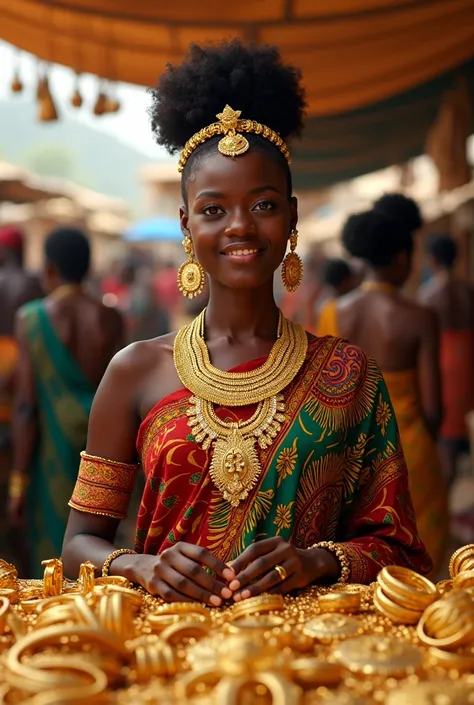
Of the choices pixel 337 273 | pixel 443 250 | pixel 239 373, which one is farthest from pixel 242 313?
pixel 443 250

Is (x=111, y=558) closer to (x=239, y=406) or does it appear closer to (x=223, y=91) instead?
(x=239, y=406)

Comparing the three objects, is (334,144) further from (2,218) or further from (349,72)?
(2,218)

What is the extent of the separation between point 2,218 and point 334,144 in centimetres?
1050

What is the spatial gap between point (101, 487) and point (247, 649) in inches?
35.7

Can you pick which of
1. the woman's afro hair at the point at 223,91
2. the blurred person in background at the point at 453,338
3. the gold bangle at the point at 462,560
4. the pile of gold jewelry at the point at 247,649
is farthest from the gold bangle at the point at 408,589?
the blurred person in background at the point at 453,338

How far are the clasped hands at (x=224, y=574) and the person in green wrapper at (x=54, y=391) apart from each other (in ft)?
9.94

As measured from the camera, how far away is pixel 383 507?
197cm

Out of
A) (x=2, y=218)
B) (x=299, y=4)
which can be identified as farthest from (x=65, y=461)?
(x=2, y=218)

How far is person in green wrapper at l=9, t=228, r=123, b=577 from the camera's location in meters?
4.65

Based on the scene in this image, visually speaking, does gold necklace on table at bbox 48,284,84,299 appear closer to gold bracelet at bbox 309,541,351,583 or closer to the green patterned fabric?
the green patterned fabric

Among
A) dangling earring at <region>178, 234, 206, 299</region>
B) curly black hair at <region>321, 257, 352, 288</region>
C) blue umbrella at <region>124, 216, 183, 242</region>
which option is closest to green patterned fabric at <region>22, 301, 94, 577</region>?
dangling earring at <region>178, 234, 206, 299</region>

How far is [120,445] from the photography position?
2.06 m

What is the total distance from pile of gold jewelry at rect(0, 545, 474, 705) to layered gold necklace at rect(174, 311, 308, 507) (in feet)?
1.22

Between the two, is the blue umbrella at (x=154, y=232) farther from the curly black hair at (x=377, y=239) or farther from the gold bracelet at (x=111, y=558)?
the gold bracelet at (x=111, y=558)
